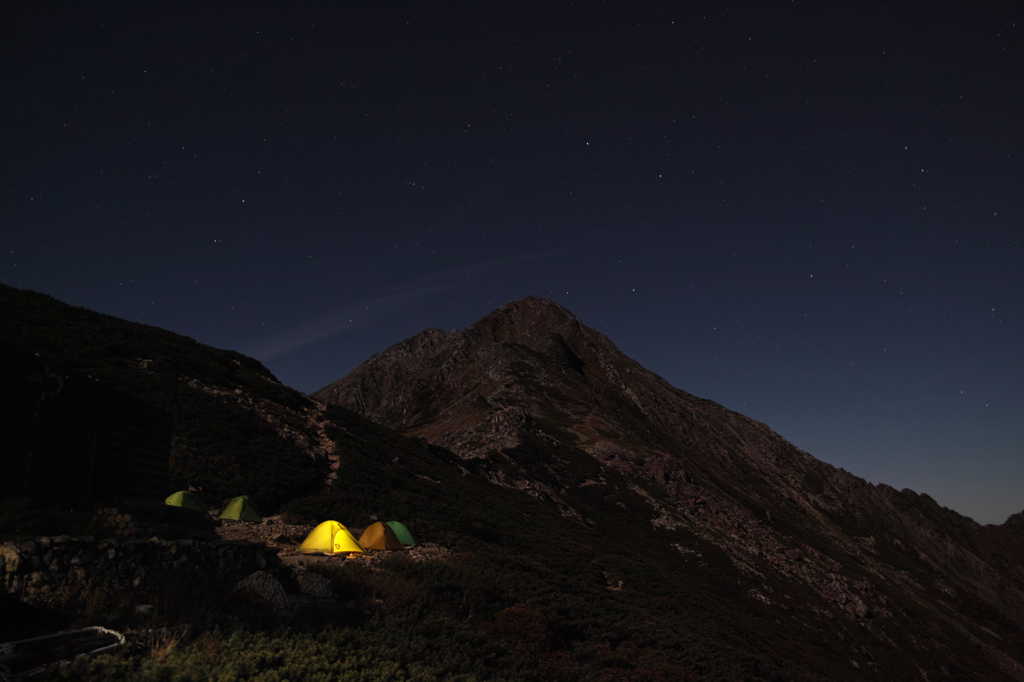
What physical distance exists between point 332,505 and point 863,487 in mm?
131175

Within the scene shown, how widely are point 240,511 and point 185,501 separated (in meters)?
2.03

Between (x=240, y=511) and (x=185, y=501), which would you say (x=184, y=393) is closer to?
(x=185, y=501)

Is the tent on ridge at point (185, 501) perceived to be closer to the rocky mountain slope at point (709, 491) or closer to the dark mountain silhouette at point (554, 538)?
the dark mountain silhouette at point (554, 538)

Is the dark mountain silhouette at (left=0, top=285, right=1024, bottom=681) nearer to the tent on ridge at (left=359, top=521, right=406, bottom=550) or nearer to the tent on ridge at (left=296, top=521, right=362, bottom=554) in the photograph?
the tent on ridge at (left=359, top=521, right=406, bottom=550)

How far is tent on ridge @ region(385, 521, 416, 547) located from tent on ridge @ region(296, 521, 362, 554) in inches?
88.0

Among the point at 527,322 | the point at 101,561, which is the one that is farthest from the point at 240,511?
the point at 527,322

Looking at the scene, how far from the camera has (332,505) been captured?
24.6 metres

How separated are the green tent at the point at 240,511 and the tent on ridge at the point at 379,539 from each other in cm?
461

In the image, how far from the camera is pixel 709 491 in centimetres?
6769

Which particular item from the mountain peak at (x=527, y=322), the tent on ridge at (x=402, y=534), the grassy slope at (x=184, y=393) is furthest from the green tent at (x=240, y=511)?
the mountain peak at (x=527, y=322)

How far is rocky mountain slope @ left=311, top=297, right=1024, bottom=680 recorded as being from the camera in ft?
158

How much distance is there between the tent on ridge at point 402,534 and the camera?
2064 cm

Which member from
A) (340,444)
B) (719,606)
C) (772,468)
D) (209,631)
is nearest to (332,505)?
(340,444)

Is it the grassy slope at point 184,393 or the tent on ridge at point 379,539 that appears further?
the grassy slope at point 184,393
